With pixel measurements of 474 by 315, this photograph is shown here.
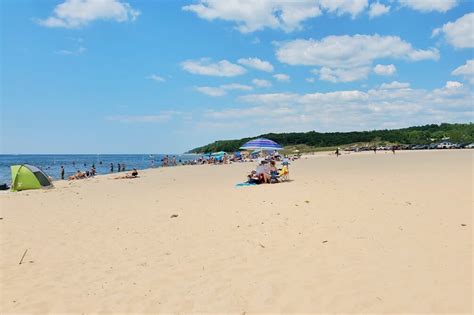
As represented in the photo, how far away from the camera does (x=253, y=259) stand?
21.1ft

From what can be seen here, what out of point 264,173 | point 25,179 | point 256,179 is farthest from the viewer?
point 25,179

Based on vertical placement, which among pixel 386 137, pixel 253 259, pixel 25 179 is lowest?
pixel 253 259

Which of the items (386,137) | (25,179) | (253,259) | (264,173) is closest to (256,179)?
(264,173)

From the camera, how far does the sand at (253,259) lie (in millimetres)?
4793

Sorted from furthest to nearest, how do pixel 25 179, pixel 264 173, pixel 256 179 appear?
1. pixel 25 179
2. pixel 256 179
3. pixel 264 173

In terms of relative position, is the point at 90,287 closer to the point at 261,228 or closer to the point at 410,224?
the point at 261,228

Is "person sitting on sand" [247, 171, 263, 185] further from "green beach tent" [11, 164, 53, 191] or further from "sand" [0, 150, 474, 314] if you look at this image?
"green beach tent" [11, 164, 53, 191]

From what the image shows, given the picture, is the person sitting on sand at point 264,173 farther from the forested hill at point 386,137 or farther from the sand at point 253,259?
the forested hill at point 386,137

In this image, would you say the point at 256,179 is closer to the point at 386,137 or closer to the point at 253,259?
the point at 253,259

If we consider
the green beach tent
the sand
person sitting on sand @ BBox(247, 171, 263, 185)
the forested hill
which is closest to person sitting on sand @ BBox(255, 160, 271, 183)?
person sitting on sand @ BBox(247, 171, 263, 185)

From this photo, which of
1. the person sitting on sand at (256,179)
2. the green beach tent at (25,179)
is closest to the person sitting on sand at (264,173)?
the person sitting on sand at (256,179)

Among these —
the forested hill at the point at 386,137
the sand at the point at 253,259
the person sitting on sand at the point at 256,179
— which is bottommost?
the sand at the point at 253,259

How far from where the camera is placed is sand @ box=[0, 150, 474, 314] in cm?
479

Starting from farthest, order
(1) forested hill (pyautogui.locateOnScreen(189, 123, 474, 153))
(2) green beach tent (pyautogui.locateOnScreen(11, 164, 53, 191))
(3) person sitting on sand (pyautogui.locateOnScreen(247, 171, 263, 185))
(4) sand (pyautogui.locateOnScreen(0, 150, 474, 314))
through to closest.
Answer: (1) forested hill (pyautogui.locateOnScreen(189, 123, 474, 153))
(2) green beach tent (pyautogui.locateOnScreen(11, 164, 53, 191))
(3) person sitting on sand (pyautogui.locateOnScreen(247, 171, 263, 185))
(4) sand (pyautogui.locateOnScreen(0, 150, 474, 314))
